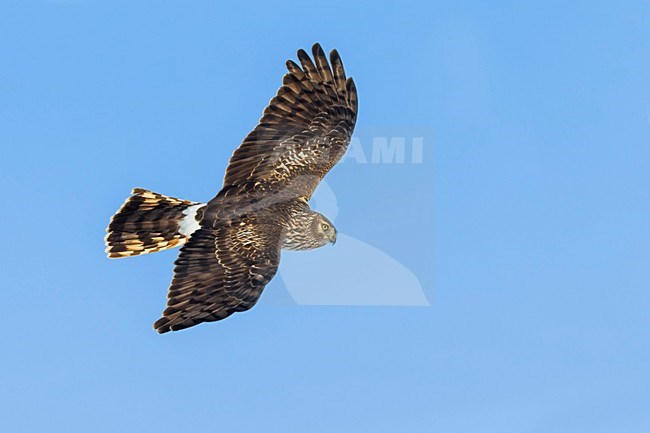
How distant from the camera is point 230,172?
15750 mm

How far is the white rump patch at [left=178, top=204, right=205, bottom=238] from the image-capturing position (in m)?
15.5

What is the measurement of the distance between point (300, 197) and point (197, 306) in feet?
7.65

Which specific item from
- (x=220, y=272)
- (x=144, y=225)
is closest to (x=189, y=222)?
(x=144, y=225)

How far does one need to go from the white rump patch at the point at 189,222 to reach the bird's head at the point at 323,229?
5.13ft

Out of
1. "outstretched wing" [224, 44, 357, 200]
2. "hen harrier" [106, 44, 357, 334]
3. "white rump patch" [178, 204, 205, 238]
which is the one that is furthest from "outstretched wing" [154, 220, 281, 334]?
"outstretched wing" [224, 44, 357, 200]

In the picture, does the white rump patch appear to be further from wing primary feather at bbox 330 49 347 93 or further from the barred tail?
wing primary feather at bbox 330 49 347 93

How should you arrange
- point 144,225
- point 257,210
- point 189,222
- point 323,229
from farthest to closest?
1. point 144,225
2. point 323,229
3. point 189,222
4. point 257,210

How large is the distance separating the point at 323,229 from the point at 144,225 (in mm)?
2490

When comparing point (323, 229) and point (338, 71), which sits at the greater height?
point (338, 71)

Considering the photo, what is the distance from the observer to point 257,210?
15.5 meters

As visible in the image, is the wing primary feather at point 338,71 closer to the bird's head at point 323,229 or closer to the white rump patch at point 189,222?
the bird's head at point 323,229

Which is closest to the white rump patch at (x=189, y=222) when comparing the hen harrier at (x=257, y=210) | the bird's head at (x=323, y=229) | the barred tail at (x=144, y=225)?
the hen harrier at (x=257, y=210)

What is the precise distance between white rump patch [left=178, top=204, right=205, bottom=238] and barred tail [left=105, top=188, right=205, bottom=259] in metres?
0.12

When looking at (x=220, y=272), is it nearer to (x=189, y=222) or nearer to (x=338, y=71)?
(x=189, y=222)
